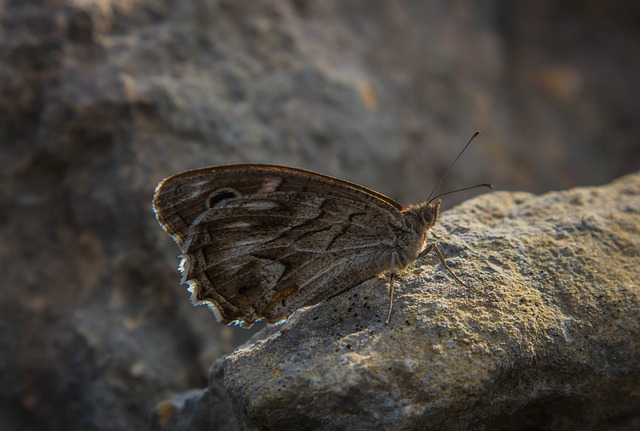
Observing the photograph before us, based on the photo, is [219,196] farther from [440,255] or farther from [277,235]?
[440,255]

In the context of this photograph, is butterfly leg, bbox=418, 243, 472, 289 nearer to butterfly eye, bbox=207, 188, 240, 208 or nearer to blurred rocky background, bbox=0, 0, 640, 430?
butterfly eye, bbox=207, 188, 240, 208

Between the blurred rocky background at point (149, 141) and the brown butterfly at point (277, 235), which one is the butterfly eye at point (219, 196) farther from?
the blurred rocky background at point (149, 141)

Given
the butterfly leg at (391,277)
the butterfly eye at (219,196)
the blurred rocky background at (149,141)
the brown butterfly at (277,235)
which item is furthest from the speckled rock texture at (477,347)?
the blurred rocky background at (149,141)

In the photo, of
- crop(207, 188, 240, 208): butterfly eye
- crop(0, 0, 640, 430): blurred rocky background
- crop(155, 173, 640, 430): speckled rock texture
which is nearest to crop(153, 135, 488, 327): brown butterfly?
crop(207, 188, 240, 208): butterfly eye

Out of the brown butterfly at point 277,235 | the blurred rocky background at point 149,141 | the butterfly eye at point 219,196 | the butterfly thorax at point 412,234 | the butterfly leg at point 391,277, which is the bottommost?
the butterfly leg at point 391,277

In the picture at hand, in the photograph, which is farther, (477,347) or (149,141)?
(149,141)

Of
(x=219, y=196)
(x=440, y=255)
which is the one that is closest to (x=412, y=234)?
(x=440, y=255)
